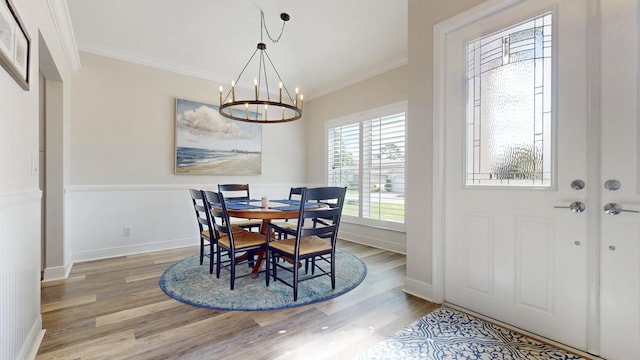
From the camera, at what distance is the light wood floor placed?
1.71 meters

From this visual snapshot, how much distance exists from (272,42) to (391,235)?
309 centimetres

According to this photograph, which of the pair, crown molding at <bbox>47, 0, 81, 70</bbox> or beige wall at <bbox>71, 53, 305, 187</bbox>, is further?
beige wall at <bbox>71, 53, 305, 187</bbox>

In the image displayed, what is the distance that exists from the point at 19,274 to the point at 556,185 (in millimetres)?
3162

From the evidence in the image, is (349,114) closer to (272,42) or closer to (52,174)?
(272,42)

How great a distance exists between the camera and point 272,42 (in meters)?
3.64

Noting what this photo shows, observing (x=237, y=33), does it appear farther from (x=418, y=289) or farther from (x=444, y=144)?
(x=418, y=289)

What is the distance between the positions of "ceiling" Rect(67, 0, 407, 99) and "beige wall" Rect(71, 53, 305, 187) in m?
0.19

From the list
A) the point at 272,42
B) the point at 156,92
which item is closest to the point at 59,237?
the point at 156,92

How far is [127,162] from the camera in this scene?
374cm

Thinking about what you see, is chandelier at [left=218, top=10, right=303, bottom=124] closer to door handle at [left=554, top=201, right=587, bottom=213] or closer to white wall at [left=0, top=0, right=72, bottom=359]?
white wall at [left=0, top=0, right=72, bottom=359]

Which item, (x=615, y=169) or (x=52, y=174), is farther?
(x=52, y=174)

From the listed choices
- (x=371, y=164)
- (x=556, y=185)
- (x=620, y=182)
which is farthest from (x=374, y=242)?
(x=620, y=182)

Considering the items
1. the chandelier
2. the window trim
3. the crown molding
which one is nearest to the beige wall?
the crown molding

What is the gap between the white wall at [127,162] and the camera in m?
3.45
